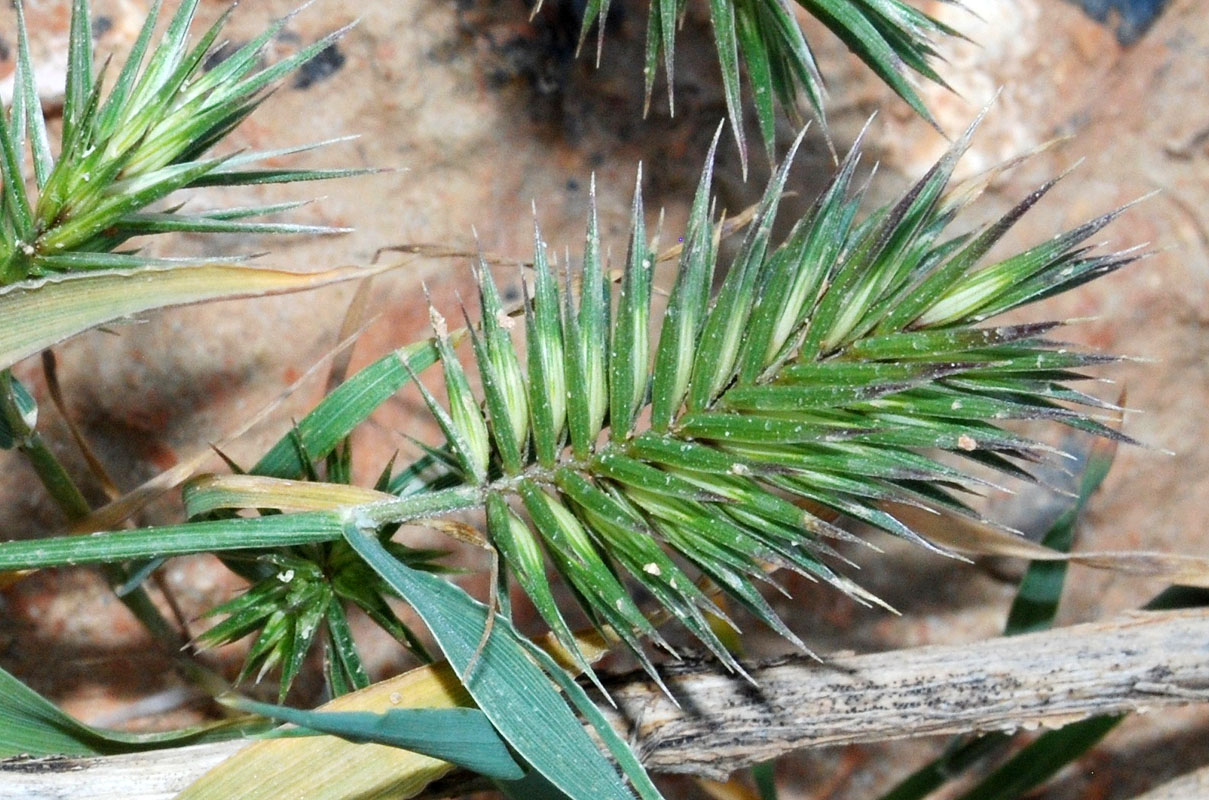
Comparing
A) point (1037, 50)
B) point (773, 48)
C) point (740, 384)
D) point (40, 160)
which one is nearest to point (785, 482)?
point (740, 384)

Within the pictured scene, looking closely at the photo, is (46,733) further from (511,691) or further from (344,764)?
(511,691)

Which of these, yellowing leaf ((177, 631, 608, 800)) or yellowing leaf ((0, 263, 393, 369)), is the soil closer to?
yellowing leaf ((177, 631, 608, 800))

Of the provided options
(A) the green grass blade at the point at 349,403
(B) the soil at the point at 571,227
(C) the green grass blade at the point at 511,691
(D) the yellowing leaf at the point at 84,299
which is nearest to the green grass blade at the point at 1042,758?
(B) the soil at the point at 571,227

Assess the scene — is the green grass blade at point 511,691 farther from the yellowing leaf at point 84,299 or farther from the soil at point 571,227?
the soil at point 571,227

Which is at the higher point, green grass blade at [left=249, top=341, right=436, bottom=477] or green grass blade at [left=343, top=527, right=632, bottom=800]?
green grass blade at [left=249, top=341, right=436, bottom=477]

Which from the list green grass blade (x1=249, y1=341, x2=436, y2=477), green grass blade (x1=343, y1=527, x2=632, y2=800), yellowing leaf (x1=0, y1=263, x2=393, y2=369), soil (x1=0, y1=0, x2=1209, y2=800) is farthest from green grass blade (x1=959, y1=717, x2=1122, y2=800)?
yellowing leaf (x1=0, y1=263, x2=393, y2=369)

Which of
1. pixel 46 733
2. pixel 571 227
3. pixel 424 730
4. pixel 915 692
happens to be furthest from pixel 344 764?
pixel 571 227
